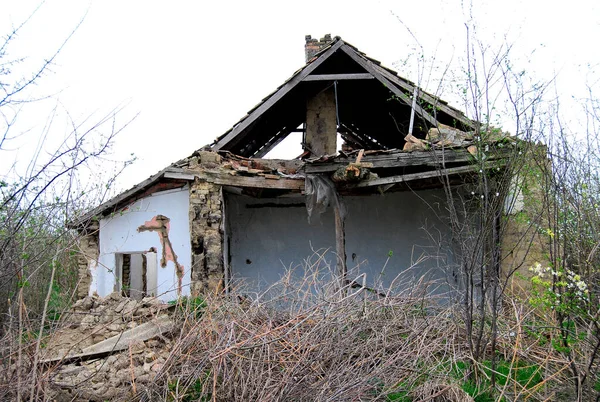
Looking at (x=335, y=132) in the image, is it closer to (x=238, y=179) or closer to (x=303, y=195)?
(x=303, y=195)

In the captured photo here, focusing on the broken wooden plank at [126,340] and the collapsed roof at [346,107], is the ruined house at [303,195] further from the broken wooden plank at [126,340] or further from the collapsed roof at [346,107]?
the broken wooden plank at [126,340]

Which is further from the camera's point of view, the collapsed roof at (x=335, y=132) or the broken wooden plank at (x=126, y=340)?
the collapsed roof at (x=335, y=132)

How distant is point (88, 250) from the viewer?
941 centimetres

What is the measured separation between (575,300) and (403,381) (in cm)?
152

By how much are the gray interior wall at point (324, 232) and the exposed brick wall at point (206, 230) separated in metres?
1.65

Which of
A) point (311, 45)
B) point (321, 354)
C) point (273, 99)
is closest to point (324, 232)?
point (273, 99)

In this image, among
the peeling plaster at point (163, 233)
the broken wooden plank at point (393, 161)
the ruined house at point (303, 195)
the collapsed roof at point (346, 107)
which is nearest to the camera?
the broken wooden plank at point (393, 161)

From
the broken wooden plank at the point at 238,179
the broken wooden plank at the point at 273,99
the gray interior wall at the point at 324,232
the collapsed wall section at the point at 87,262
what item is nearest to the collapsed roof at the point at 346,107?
the broken wooden plank at the point at 273,99

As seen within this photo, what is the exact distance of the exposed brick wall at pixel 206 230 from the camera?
26.0ft

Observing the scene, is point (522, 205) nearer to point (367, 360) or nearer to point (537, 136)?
point (537, 136)

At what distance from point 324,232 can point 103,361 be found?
5.63 metres

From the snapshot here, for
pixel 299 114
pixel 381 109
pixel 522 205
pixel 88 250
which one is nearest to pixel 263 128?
pixel 299 114

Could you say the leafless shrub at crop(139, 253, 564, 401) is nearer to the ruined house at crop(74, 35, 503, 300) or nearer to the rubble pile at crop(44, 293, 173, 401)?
the rubble pile at crop(44, 293, 173, 401)

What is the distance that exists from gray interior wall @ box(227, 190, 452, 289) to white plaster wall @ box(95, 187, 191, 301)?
1.51m
